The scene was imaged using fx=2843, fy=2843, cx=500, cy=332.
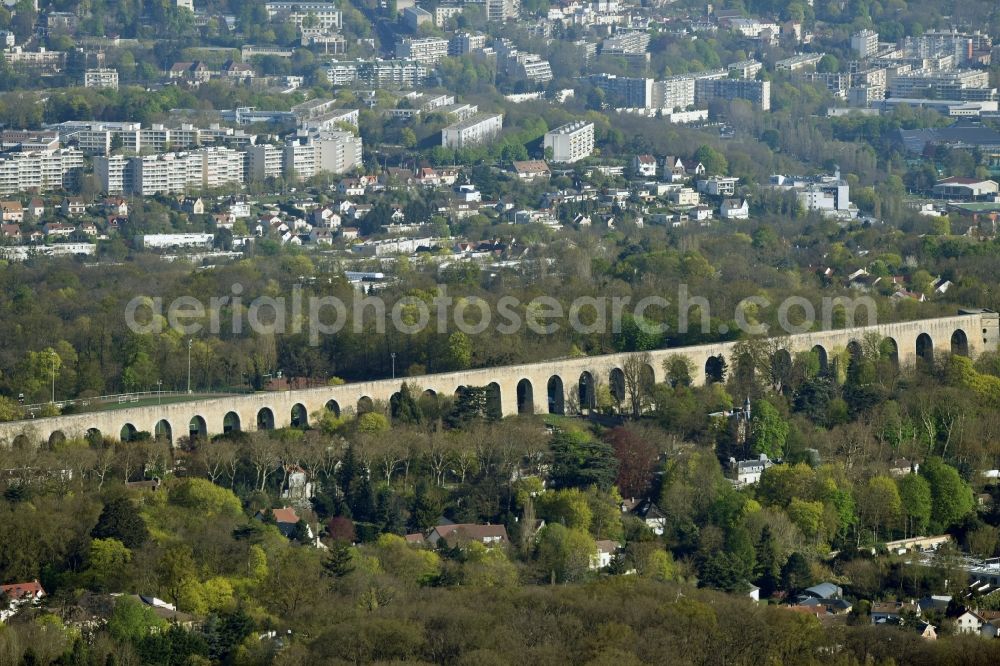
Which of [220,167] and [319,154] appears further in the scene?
[319,154]

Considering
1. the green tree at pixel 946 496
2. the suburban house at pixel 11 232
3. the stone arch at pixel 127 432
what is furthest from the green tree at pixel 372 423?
the suburban house at pixel 11 232

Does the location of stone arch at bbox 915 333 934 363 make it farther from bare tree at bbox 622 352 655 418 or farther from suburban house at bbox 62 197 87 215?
suburban house at bbox 62 197 87 215

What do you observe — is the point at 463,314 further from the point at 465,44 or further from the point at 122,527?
the point at 465,44

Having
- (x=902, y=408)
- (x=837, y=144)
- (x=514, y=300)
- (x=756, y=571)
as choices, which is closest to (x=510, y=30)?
(x=837, y=144)

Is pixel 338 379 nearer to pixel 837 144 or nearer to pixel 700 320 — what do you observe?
pixel 700 320

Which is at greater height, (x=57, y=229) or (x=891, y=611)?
(x=891, y=611)

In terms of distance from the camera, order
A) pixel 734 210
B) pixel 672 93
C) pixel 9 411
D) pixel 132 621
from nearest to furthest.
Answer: pixel 132 621
pixel 9 411
pixel 734 210
pixel 672 93

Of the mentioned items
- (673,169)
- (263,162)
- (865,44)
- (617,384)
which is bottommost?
(865,44)

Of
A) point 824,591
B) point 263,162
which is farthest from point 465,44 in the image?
point 824,591
